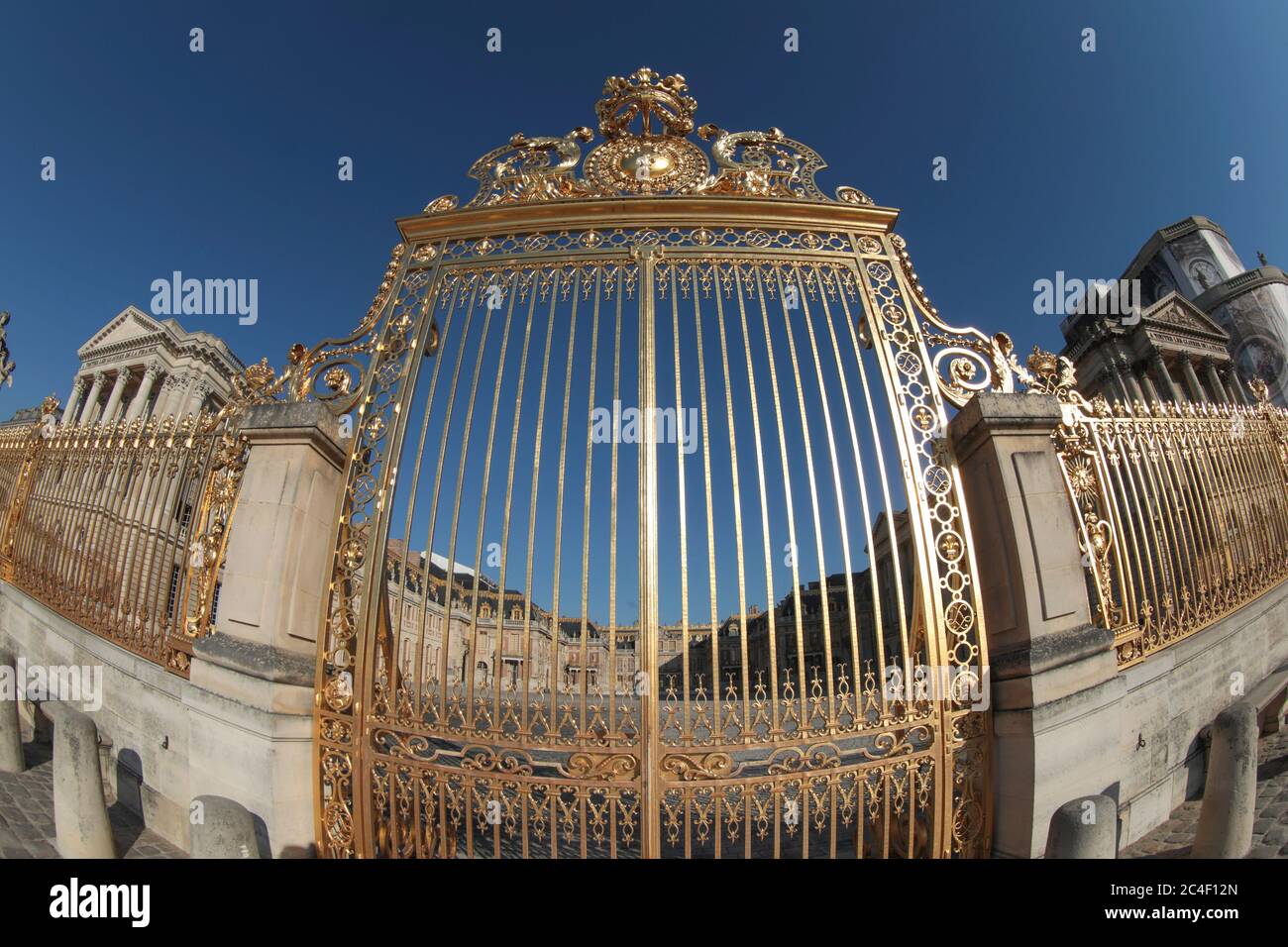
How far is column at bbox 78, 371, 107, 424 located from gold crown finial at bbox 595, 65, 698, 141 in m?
34.2

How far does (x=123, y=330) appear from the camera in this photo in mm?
27828

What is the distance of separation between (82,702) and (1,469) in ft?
16.9

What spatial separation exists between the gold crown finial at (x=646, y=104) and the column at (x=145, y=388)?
32268mm

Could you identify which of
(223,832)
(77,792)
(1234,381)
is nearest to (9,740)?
(77,792)

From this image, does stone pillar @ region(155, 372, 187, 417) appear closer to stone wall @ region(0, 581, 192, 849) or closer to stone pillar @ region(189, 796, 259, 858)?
stone wall @ region(0, 581, 192, 849)

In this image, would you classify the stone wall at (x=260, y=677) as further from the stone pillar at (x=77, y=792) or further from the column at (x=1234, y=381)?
the column at (x=1234, y=381)

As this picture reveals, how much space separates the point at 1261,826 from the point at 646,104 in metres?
8.29

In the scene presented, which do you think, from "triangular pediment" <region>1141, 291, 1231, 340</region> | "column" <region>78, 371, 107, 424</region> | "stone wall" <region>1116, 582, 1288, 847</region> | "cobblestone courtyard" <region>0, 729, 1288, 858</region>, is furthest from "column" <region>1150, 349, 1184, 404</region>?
"column" <region>78, 371, 107, 424</region>

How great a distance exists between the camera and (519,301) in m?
4.86

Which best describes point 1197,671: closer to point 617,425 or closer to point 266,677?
point 617,425

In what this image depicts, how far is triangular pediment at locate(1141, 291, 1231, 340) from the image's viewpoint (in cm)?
2253

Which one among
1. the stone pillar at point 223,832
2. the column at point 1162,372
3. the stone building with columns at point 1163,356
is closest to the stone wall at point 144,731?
the stone pillar at point 223,832
